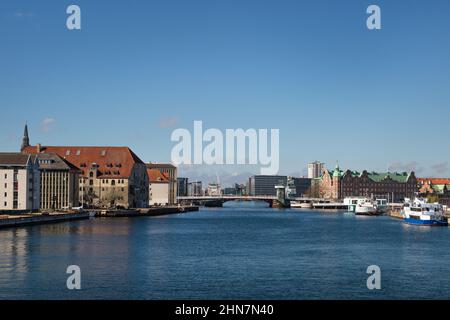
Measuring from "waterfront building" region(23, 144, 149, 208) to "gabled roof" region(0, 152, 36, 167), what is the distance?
34082mm

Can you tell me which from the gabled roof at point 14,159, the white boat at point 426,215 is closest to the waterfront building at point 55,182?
the gabled roof at point 14,159

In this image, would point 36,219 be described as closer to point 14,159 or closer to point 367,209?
point 14,159

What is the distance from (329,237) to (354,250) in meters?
16.2

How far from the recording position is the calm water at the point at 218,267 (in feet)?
112

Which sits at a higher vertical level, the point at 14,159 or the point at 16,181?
the point at 14,159

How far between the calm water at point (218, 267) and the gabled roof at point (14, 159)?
111 ft

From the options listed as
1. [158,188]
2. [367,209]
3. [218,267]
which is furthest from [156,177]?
[218,267]

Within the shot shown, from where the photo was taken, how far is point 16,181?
333 ft

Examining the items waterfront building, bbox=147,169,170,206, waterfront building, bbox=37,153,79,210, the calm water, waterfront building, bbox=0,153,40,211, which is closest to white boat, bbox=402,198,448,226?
the calm water

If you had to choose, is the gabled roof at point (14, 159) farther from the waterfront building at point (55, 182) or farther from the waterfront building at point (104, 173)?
the waterfront building at point (104, 173)

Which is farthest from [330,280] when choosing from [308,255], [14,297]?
[14,297]

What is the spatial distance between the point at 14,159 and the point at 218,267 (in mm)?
66612

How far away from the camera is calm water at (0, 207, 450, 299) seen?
112 feet

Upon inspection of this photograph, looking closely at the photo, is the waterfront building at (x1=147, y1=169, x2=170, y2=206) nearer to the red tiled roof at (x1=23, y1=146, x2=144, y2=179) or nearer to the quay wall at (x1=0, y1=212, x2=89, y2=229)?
the red tiled roof at (x1=23, y1=146, x2=144, y2=179)
